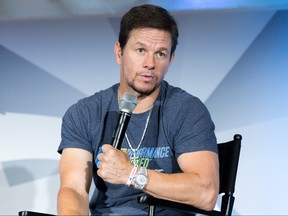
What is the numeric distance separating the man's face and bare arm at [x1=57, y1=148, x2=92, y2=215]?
1.16 ft

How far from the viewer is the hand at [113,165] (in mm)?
2113

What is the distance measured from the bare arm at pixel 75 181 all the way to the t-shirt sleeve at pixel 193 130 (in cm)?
37

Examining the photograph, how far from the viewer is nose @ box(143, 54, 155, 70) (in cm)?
249

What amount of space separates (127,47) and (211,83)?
3.25ft

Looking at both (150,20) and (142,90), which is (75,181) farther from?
(150,20)

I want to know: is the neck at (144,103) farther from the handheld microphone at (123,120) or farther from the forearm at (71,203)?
the handheld microphone at (123,120)

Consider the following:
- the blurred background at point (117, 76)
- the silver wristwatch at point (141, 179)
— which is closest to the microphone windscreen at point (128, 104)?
the silver wristwatch at point (141, 179)

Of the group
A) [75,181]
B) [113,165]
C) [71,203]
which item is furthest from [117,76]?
[113,165]

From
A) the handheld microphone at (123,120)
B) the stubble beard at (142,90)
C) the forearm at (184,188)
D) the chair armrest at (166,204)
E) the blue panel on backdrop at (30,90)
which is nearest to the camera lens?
the handheld microphone at (123,120)

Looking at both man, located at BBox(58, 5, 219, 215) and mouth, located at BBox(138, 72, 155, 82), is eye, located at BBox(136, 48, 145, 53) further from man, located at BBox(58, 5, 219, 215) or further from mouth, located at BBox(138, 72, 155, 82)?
mouth, located at BBox(138, 72, 155, 82)

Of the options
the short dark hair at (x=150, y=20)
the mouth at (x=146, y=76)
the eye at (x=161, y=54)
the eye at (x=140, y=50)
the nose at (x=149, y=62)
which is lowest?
the mouth at (x=146, y=76)

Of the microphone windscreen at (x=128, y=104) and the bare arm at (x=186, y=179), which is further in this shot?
the bare arm at (x=186, y=179)

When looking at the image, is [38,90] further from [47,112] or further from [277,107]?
[277,107]

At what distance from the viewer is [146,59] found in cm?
252
